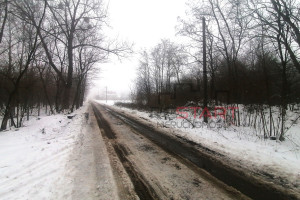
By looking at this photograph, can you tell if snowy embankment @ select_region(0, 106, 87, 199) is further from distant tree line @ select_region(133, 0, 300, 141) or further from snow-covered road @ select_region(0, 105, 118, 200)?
distant tree line @ select_region(133, 0, 300, 141)

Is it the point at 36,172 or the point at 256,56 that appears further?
the point at 256,56

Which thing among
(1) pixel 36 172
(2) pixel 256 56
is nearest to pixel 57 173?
(1) pixel 36 172

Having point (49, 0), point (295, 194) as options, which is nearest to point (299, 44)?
point (295, 194)

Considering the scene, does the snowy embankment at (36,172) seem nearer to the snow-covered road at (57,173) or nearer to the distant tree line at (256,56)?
the snow-covered road at (57,173)

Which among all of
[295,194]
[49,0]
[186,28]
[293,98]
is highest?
[49,0]

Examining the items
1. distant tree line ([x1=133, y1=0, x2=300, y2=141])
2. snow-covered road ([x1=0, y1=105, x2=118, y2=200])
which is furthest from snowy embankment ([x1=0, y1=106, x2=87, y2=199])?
distant tree line ([x1=133, y1=0, x2=300, y2=141])

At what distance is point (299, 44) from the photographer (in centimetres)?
883

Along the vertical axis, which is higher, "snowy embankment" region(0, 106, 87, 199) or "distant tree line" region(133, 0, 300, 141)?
"distant tree line" region(133, 0, 300, 141)

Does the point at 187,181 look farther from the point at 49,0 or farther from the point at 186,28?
the point at 49,0

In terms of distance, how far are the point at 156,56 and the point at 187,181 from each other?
81.0ft

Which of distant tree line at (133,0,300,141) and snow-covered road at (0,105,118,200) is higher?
distant tree line at (133,0,300,141)

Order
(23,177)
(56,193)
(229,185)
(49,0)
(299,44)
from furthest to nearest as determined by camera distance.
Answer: (49,0)
(299,44)
(23,177)
(229,185)
(56,193)

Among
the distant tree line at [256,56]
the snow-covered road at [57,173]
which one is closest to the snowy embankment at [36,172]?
the snow-covered road at [57,173]

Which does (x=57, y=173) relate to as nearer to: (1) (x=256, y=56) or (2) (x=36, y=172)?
(2) (x=36, y=172)
